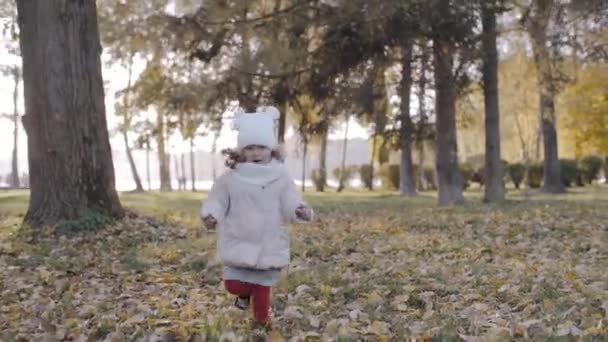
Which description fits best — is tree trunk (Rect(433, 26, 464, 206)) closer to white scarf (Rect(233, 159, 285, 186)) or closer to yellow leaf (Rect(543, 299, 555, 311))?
yellow leaf (Rect(543, 299, 555, 311))

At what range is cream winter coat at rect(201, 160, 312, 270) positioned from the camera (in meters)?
4.36

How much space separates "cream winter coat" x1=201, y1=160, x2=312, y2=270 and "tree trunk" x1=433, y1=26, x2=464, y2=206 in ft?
37.5

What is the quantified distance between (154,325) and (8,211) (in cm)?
1170

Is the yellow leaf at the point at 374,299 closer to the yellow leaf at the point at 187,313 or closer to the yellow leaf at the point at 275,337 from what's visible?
the yellow leaf at the point at 275,337

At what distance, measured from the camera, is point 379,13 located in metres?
13.8

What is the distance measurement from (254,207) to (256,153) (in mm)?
321

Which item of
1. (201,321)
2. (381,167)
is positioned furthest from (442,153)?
(381,167)

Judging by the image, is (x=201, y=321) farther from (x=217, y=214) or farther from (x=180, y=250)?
(x=180, y=250)

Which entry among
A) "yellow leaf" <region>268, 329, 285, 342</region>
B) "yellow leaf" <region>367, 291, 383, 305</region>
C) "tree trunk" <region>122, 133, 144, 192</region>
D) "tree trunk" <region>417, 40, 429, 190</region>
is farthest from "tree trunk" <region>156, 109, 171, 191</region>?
"yellow leaf" <region>268, 329, 285, 342</region>

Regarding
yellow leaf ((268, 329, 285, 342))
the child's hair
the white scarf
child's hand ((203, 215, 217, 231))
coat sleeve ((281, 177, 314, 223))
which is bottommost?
yellow leaf ((268, 329, 285, 342))

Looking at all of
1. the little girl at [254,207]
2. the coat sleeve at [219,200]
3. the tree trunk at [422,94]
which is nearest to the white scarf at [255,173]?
the little girl at [254,207]

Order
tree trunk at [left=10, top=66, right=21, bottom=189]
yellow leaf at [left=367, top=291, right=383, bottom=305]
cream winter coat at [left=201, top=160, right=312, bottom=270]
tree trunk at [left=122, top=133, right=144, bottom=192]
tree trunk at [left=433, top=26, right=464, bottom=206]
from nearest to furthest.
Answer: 1. cream winter coat at [left=201, top=160, right=312, bottom=270]
2. yellow leaf at [left=367, top=291, right=383, bottom=305]
3. tree trunk at [left=433, top=26, right=464, bottom=206]
4. tree trunk at [left=122, top=133, right=144, bottom=192]
5. tree trunk at [left=10, top=66, right=21, bottom=189]

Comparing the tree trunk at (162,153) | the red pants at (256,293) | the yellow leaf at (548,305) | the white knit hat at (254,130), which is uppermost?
the tree trunk at (162,153)

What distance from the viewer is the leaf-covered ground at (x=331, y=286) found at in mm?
4500
